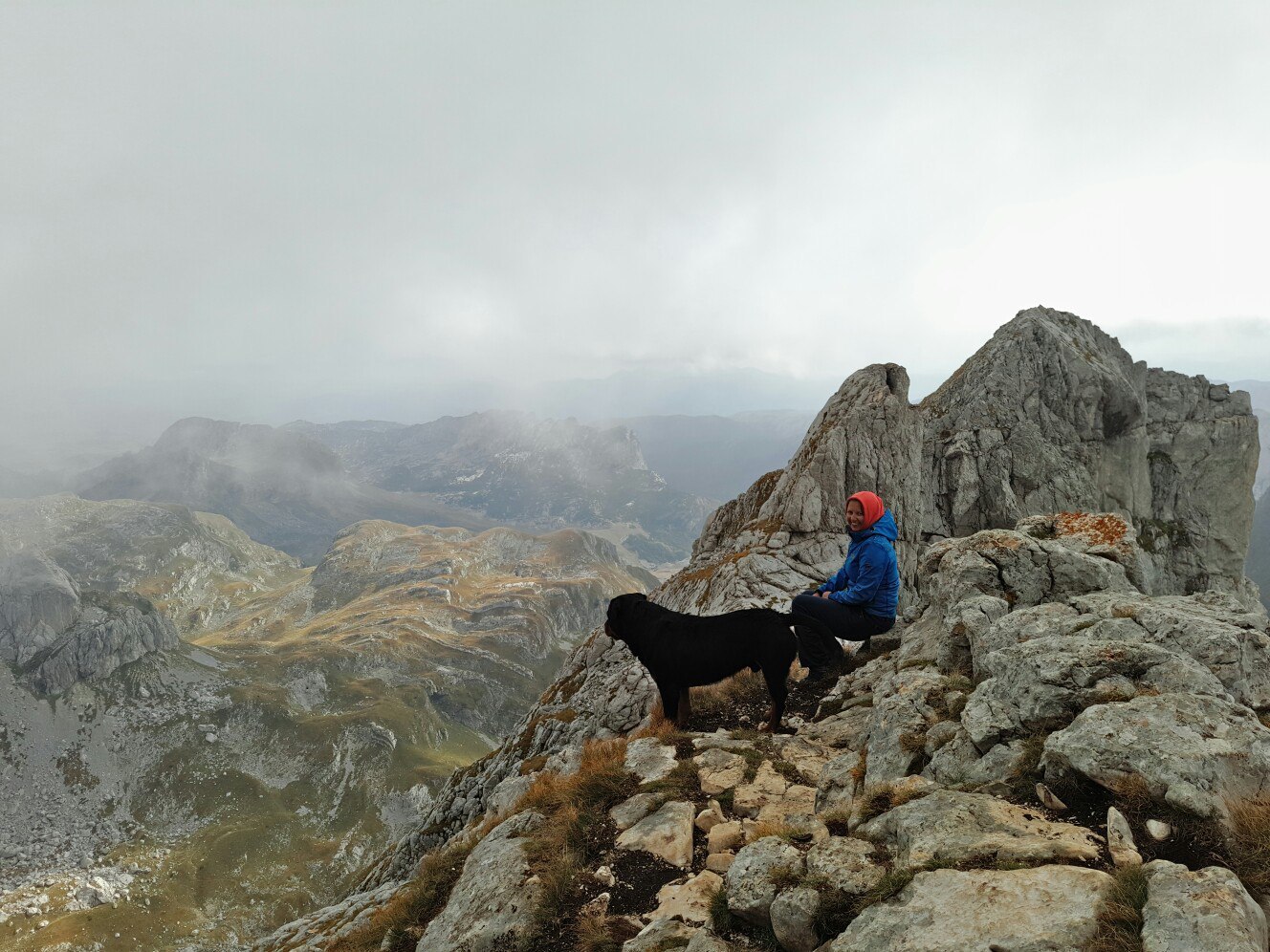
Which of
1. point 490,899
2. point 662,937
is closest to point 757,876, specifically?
point 662,937

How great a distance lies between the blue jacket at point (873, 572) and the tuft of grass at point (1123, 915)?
905 centimetres

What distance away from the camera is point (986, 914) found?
4.59 m

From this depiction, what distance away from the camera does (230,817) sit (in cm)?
16350

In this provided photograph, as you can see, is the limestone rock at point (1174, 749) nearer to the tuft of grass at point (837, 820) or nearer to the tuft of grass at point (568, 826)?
the tuft of grass at point (837, 820)

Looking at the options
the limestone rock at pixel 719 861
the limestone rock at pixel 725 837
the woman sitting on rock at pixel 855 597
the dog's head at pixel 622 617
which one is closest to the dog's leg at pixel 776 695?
the woman sitting on rock at pixel 855 597

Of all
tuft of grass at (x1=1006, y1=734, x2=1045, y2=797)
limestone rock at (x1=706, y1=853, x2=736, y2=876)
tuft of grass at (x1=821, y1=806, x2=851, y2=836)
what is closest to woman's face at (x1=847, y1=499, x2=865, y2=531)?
tuft of grass at (x1=1006, y1=734, x2=1045, y2=797)

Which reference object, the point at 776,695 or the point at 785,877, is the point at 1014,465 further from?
the point at 785,877

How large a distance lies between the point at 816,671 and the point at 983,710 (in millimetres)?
7174

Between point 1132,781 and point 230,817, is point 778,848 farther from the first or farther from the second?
point 230,817

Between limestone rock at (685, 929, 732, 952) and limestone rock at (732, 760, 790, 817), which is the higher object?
limestone rock at (685, 929, 732, 952)

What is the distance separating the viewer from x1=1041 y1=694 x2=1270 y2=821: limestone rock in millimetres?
5418

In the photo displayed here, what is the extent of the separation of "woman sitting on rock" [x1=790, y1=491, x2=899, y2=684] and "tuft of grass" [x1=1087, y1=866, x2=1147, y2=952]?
28.4 ft

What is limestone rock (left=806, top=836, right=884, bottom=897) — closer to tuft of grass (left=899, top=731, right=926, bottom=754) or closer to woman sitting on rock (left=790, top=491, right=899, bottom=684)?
tuft of grass (left=899, top=731, right=926, bottom=754)

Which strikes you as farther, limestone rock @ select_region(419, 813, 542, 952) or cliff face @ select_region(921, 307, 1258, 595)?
cliff face @ select_region(921, 307, 1258, 595)
